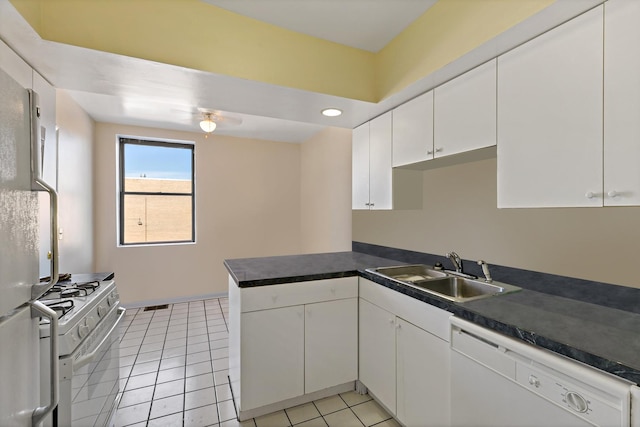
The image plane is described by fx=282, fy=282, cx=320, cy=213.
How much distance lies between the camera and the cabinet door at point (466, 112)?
4.95 feet

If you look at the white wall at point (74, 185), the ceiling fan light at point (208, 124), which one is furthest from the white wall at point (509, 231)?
the white wall at point (74, 185)

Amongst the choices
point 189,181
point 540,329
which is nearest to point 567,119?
point 540,329

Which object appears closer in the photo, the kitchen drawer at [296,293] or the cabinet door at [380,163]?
the kitchen drawer at [296,293]

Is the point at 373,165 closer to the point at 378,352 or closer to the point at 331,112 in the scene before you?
the point at 331,112

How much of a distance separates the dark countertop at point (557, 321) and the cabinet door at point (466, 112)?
839 millimetres

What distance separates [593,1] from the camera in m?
1.10

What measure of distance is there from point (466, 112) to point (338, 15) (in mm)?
996

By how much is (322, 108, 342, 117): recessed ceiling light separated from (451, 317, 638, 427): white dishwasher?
1746 mm

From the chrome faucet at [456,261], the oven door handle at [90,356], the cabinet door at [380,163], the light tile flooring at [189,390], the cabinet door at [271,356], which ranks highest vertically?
the cabinet door at [380,163]

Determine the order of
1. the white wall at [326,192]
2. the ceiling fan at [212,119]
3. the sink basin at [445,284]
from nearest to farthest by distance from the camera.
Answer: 1. the sink basin at [445,284]
2. the ceiling fan at [212,119]
3. the white wall at [326,192]

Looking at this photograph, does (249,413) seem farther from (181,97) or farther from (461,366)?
(181,97)

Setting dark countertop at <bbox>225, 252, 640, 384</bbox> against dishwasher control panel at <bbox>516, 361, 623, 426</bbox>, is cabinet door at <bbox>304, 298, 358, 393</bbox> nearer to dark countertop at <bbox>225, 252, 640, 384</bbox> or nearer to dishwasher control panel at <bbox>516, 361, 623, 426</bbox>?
dark countertop at <bbox>225, 252, 640, 384</bbox>

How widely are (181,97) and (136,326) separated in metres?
2.79

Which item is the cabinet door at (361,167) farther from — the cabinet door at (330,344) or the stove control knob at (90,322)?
the stove control knob at (90,322)
